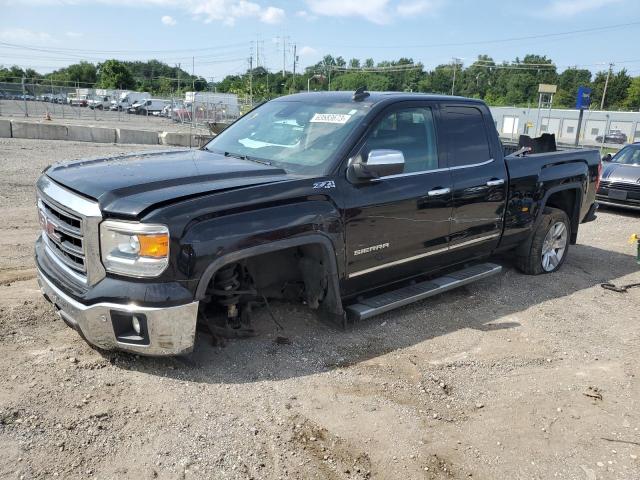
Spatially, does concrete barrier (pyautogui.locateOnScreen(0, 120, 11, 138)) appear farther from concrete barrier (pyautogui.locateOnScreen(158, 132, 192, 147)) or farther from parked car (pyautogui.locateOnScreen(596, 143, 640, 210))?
parked car (pyautogui.locateOnScreen(596, 143, 640, 210))

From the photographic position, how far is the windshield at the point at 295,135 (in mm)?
4094

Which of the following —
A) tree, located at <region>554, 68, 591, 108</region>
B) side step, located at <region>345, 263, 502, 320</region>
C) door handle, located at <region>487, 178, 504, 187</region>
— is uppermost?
tree, located at <region>554, 68, 591, 108</region>

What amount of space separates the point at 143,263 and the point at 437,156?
276 centimetres

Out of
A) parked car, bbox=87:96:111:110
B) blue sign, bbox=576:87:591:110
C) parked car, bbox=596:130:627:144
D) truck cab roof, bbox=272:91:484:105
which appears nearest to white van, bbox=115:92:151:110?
parked car, bbox=87:96:111:110

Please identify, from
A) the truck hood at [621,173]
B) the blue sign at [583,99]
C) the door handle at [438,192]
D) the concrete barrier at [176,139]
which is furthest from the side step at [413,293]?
the blue sign at [583,99]

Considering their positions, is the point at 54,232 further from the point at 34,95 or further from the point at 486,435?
the point at 34,95

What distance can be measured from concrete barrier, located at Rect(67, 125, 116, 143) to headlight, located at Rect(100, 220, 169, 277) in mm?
18142

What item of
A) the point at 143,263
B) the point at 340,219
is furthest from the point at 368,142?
the point at 143,263

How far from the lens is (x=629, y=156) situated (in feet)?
38.1

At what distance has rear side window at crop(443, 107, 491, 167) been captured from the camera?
4.88m

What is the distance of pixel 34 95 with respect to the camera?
120ft

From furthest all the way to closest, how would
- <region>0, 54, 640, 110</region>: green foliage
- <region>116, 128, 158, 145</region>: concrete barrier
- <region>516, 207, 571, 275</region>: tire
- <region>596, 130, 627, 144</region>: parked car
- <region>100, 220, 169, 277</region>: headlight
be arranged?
<region>0, 54, 640, 110</region>: green foliage
<region>596, 130, 627, 144</region>: parked car
<region>116, 128, 158, 145</region>: concrete barrier
<region>516, 207, 571, 275</region>: tire
<region>100, 220, 169, 277</region>: headlight

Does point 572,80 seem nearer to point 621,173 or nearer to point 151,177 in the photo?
point 621,173

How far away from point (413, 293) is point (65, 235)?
279cm
